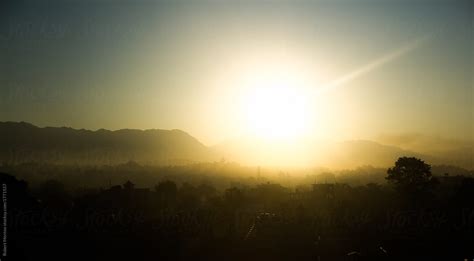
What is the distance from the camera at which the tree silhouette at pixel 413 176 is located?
1914 inches

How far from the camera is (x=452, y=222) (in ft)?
116

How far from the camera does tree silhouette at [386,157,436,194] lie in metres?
48.6

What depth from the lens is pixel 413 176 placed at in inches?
1929

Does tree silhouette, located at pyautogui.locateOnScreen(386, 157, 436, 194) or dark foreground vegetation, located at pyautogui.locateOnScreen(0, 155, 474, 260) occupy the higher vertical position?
tree silhouette, located at pyautogui.locateOnScreen(386, 157, 436, 194)

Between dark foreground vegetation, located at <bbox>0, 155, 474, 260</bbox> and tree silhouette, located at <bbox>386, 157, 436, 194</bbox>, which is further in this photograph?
tree silhouette, located at <bbox>386, 157, 436, 194</bbox>

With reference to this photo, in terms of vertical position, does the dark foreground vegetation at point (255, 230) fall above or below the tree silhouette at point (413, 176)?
below

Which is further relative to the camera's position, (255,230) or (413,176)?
(413,176)

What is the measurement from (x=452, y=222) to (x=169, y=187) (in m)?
44.4

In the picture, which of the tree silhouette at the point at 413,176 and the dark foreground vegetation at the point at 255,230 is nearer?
the dark foreground vegetation at the point at 255,230

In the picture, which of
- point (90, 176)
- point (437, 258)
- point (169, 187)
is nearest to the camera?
point (437, 258)

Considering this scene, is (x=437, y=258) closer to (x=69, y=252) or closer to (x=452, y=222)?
(x=452, y=222)

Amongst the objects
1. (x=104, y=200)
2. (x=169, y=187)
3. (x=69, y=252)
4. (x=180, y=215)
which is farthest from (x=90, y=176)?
(x=69, y=252)

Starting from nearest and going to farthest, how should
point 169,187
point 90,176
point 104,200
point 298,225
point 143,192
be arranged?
point 298,225 < point 104,200 < point 143,192 < point 169,187 < point 90,176

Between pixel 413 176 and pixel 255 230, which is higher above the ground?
pixel 413 176
